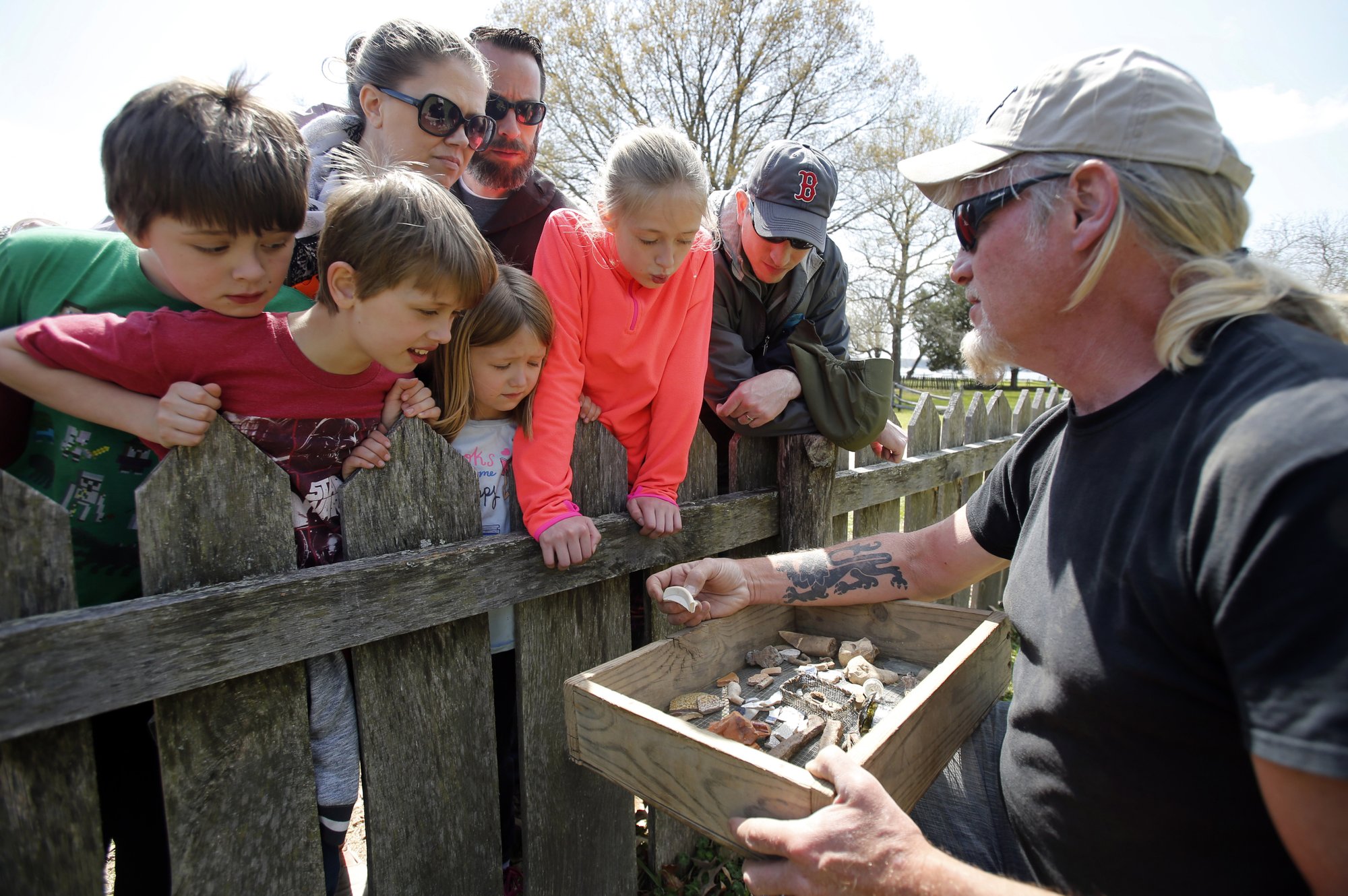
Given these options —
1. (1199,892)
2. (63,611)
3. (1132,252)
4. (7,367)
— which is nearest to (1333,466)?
(1132,252)

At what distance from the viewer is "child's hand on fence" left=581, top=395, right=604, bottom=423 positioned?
2.15 m

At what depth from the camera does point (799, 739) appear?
1623 mm

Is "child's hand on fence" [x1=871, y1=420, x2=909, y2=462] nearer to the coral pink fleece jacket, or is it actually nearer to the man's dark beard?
the coral pink fleece jacket

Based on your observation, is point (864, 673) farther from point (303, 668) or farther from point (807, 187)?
point (807, 187)

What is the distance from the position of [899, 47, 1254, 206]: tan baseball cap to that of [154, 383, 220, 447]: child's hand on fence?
5.62 ft

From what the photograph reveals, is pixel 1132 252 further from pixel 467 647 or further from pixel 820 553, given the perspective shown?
pixel 467 647

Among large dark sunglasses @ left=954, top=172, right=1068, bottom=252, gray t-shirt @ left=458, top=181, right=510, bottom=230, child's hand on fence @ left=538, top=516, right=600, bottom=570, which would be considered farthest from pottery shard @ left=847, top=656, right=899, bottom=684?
gray t-shirt @ left=458, top=181, right=510, bottom=230

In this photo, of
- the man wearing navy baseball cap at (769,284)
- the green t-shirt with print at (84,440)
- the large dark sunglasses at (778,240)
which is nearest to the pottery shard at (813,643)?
the man wearing navy baseball cap at (769,284)

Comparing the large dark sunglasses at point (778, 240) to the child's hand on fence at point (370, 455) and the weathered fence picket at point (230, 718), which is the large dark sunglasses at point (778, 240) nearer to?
the child's hand on fence at point (370, 455)

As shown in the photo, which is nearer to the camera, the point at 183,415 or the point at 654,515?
the point at 183,415

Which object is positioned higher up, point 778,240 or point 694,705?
point 778,240

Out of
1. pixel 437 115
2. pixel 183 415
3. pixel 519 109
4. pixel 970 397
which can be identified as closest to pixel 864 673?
pixel 183 415

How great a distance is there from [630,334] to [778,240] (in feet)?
2.53

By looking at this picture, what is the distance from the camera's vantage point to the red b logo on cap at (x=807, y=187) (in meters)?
2.60
